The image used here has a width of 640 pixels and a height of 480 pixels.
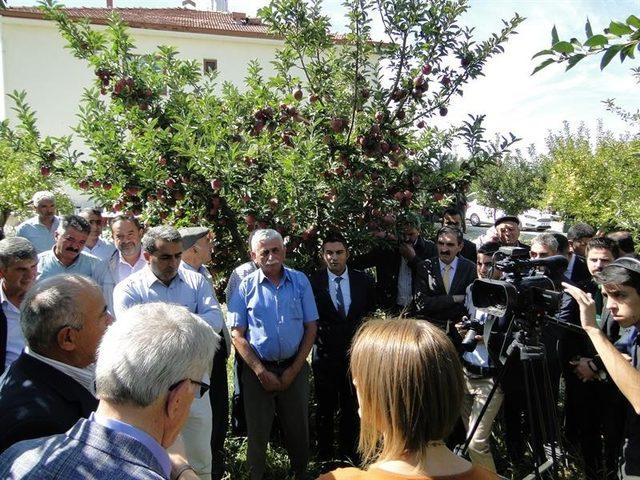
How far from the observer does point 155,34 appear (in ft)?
62.8

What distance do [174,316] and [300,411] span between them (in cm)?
253

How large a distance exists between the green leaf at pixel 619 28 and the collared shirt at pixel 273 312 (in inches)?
111

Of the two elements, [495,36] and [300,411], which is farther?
[495,36]

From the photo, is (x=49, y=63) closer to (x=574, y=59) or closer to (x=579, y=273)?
(x=579, y=273)

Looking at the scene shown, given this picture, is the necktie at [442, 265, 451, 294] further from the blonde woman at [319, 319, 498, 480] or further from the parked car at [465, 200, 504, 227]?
the parked car at [465, 200, 504, 227]

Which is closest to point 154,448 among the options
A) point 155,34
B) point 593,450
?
point 593,450

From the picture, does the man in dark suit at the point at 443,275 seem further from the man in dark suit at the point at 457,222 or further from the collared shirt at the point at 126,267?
the collared shirt at the point at 126,267

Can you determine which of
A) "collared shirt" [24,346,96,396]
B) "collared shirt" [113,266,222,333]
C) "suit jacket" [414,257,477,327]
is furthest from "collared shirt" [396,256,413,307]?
"collared shirt" [24,346,96,396]

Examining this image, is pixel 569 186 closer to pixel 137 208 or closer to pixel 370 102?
pixel 370 102

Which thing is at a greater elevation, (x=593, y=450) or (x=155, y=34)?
(x=155, y=34)

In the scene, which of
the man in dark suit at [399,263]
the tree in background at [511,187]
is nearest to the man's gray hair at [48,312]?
the man in dark suit at [399,263]

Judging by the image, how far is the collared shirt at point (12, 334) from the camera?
2959mm

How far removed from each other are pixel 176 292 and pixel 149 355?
225 cm

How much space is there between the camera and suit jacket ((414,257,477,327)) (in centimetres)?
419
